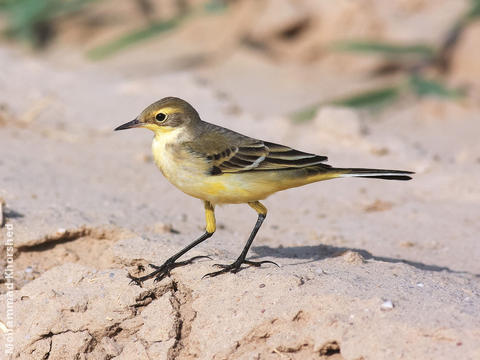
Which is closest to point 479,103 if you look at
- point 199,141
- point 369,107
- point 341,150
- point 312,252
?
point 369,107

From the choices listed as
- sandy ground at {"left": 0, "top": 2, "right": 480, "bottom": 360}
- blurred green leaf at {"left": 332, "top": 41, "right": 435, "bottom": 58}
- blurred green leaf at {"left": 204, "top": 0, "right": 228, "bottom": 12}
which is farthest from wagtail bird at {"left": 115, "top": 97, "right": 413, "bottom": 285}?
blurred green leaf at {"left": 204, "top": 0, "right": 228, "bottom": 12}

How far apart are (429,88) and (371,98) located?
78 cm

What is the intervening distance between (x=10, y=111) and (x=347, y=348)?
5.91 meters

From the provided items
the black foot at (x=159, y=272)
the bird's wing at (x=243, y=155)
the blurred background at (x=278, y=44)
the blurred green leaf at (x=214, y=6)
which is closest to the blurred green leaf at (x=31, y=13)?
the blurred background at (x=278, y=44)

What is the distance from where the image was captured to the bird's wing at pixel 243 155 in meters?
4.80

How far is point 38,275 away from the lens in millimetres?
4984

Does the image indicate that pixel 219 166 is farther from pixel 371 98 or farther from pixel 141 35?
pixel 141 35

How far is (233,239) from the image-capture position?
568 centimetres

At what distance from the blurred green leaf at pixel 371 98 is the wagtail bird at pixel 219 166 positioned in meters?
4.73

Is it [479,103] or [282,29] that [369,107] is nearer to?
[479,103]

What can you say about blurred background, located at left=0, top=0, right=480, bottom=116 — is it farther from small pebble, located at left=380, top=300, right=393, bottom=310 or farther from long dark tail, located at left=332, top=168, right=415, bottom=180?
small pebble, located at left=380, top=300, right=393, bottom=310

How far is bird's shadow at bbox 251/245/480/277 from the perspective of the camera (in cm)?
524

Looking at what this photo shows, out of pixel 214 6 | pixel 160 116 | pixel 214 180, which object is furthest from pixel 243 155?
pixel 214 6

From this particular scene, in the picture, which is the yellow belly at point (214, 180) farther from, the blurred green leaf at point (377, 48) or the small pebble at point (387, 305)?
the blurred green leaf at point (377, 48)
